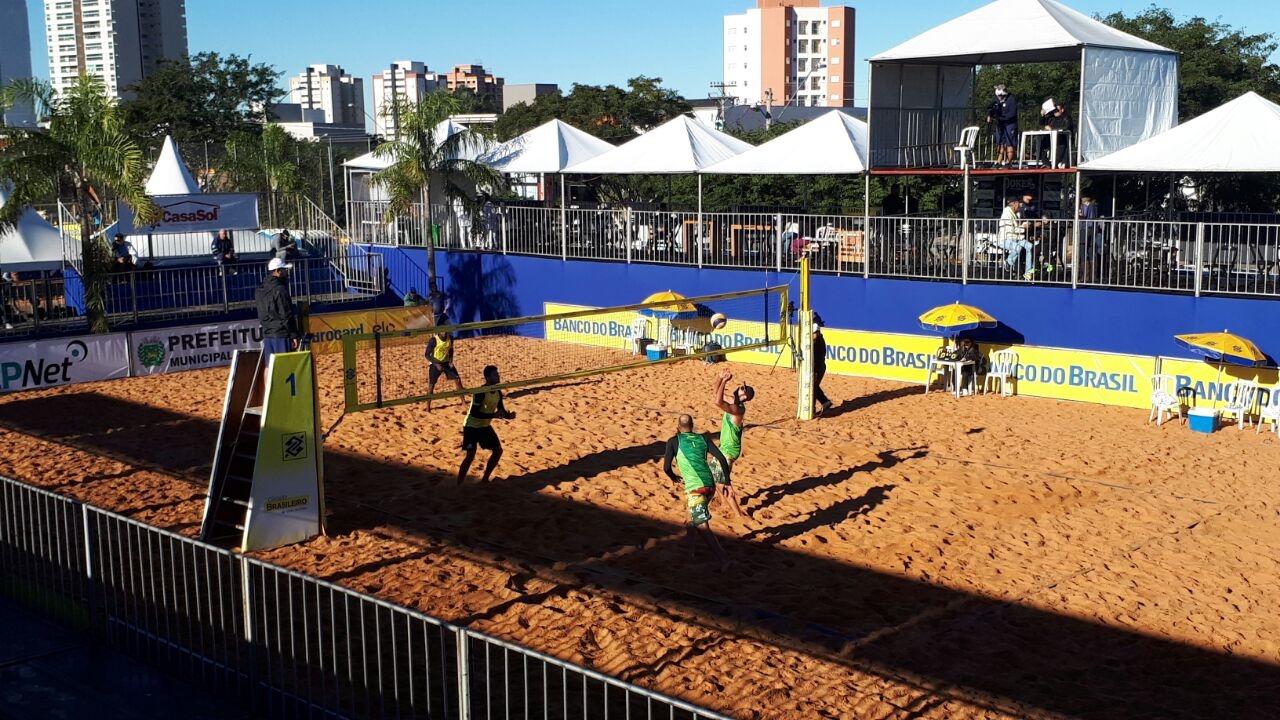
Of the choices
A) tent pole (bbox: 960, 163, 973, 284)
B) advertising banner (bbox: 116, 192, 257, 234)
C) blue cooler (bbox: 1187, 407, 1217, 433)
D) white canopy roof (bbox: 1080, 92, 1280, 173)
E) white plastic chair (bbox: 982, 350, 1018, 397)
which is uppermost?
white canopy roof (bbox: 1080, 92, 1280, 173)

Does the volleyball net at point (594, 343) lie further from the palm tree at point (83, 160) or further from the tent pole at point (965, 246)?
the palm tree at point (83, 160)

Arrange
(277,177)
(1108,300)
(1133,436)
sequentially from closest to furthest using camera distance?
(1133,436) < (1108,300) < (277,177)

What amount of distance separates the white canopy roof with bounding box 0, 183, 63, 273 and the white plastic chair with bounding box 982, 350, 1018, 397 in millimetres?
17518

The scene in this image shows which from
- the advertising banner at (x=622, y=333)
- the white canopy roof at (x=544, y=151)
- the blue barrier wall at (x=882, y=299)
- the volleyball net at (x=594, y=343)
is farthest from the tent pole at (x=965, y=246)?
the white canopy roof at (x=544, y=151)

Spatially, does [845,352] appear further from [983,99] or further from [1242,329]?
[983,99]

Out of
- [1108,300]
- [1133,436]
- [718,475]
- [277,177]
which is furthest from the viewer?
[277,177]

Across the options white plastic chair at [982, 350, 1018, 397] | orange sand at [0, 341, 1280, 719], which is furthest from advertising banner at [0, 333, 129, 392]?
white plastic chair at [982, 350, 1018, 397]

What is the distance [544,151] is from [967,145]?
388 inches

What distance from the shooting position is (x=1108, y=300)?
20703 millimetres

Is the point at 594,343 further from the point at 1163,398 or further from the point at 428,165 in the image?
the point at 1163,398

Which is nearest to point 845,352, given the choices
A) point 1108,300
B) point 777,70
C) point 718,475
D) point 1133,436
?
point 1108,300

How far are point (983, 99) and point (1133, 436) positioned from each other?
108 ft

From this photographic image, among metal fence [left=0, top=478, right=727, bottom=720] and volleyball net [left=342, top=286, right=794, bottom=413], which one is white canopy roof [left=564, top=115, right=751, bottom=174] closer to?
volleyball net [left=342, top=286, right=794, bottom=413]

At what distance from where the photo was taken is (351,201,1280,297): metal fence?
20.4 meters
